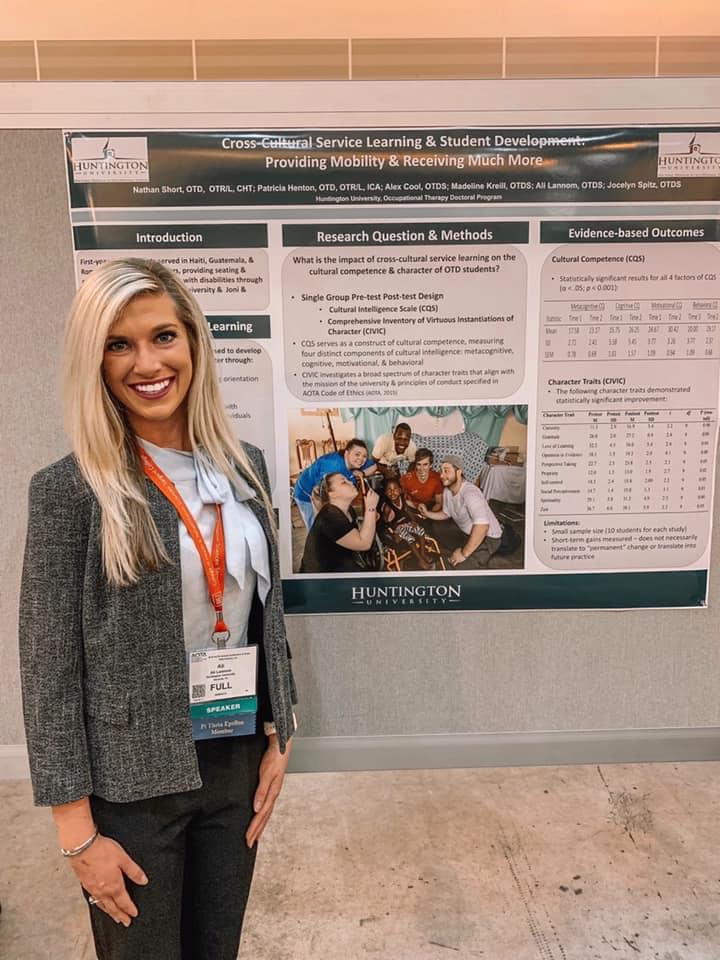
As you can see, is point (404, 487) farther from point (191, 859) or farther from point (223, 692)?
point (191, 859)

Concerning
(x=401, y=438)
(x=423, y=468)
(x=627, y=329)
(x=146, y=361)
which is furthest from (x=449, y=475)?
(x=146, y=361)

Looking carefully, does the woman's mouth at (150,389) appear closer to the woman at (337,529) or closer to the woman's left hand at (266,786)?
the woman's left hand at (266,786)

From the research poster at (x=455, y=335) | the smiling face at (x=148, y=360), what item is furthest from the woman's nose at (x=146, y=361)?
the research poster at (x=455, y=335)

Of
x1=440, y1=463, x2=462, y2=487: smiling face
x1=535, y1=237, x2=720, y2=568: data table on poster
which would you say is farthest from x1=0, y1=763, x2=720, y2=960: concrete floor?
x1=440, y1=463, x2=462, y2=487: smiling face

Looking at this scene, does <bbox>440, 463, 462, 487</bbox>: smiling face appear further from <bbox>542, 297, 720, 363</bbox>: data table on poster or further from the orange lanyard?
the orange lanyard

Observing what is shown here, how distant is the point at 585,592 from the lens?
2100 mm

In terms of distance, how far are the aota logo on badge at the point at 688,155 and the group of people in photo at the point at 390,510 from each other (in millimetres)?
1084

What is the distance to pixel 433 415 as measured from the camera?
1988 mm

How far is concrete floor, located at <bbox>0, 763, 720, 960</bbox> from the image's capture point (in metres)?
1.60

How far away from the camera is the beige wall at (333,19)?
6.55ft

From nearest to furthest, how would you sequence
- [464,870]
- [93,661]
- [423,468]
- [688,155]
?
[93,661] < [464,870] < [688,155] < [423,468]

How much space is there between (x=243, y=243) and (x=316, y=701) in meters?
1.48

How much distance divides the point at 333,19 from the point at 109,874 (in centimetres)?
233

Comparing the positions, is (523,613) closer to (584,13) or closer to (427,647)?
(427,647)
